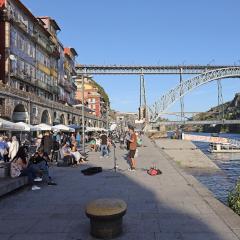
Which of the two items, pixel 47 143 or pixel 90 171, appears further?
pixel 47 143

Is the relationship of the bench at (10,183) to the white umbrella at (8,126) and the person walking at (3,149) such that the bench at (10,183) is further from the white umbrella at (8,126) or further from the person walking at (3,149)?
the white umbrella at (8,126)

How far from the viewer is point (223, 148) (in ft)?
200

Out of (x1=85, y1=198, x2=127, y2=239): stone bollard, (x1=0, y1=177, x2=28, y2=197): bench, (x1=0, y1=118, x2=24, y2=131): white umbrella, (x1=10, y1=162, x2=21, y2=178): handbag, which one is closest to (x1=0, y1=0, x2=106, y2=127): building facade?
(x1=0, y1=118, x2=24, y2=131): white umbrella

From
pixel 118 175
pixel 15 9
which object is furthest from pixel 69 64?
pixel 118 175

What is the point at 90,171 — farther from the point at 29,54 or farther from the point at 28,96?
the point at 29,54

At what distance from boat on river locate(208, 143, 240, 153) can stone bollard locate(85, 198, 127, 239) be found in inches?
2074

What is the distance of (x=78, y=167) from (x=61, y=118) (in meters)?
44.1

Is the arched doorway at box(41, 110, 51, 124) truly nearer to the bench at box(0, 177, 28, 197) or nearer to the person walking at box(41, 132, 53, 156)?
the person walking at box(41, 132, 53, 156)

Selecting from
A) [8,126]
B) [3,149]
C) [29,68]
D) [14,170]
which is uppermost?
[29,68]

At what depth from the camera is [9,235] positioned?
8.30 metres

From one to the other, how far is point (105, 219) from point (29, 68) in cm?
4915

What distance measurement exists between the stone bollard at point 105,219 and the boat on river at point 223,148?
5268cm

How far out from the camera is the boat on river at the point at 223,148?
59.1 m

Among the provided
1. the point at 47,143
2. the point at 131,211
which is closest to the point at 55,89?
the point at 47,143
